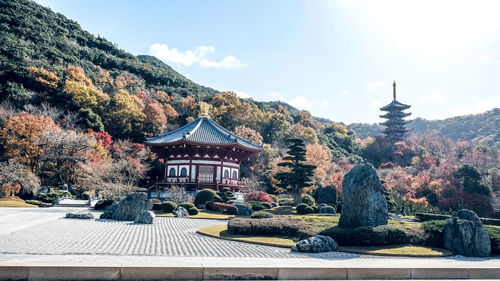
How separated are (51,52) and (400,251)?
209 feet

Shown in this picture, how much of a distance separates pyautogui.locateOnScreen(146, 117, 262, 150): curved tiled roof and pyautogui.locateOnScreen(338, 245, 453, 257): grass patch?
26994 mm

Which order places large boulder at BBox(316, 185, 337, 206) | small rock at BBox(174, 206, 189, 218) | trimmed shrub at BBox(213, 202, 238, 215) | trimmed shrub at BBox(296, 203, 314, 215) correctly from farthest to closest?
large boulder at BBox(316, 185, 337, 206)
trimmed shrub at BBox(213, 202, 238, 215)
trimmed shrub at BBox(296, 203, 314, 215)
small rock at BBox(174, 206, 189, 218)

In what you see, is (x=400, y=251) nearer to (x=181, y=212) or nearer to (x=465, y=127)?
(x=181, y=212)

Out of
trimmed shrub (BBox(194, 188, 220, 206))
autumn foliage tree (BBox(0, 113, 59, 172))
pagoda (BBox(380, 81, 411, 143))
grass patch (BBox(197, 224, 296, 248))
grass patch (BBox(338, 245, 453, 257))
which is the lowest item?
grass patch (BBox(197, 224, 296, 248))

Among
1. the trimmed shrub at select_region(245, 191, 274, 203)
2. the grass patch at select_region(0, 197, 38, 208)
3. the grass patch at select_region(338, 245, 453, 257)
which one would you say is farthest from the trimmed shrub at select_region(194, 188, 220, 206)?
the grass patch at select_region(338, 245, 453, 257)

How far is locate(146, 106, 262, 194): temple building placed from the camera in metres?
38.3

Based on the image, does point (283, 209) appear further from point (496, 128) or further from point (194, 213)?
point (496, 128)

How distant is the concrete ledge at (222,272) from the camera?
23.0ft

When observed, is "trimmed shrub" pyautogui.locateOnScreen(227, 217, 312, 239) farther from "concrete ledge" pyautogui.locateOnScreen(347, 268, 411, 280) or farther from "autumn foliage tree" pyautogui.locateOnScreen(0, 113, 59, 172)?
"autumn foliage tree" pyautogui.locateOnScreen(0, 113, 59, 172)

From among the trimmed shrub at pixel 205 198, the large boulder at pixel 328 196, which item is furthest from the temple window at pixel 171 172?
the large boulder at pixel 328 196

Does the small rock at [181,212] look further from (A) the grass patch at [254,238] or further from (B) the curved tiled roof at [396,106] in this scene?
(B) the curved tiled roof at [396,106]

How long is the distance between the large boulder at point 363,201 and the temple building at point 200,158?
24505 mm

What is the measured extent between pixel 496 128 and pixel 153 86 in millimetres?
99994

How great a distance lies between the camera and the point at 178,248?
36.7 feet
